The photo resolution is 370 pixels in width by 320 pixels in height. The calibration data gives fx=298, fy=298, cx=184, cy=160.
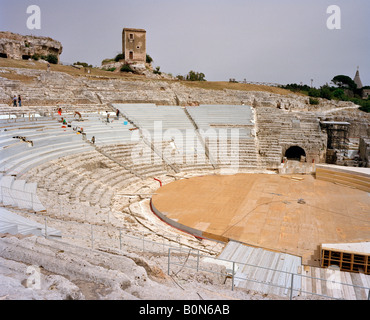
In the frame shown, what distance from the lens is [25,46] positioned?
3288 cm

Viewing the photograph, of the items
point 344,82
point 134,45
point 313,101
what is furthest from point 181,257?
point 344,82

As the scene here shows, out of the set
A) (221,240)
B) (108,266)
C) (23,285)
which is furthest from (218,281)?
(221,240)

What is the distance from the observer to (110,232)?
25.8 ft

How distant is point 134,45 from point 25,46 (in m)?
12.4

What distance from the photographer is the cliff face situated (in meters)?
30.1

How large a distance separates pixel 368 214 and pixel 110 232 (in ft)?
32.5

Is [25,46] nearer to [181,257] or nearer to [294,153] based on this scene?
[294,153]

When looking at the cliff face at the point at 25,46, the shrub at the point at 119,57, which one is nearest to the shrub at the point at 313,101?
the shrub at the point at 119,57

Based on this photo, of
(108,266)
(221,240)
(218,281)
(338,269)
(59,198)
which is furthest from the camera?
(59,198)

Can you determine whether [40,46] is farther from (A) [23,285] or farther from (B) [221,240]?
(A) [23,285]

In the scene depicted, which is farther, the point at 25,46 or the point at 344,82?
the point at 344,82

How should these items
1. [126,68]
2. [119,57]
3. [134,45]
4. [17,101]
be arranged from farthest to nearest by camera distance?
[119,57] → [134,45] → [126,68] → [17,101]

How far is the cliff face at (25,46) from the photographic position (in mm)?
30141

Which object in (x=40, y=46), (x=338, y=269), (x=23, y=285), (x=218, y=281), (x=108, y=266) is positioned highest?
(x=40, y=46)
